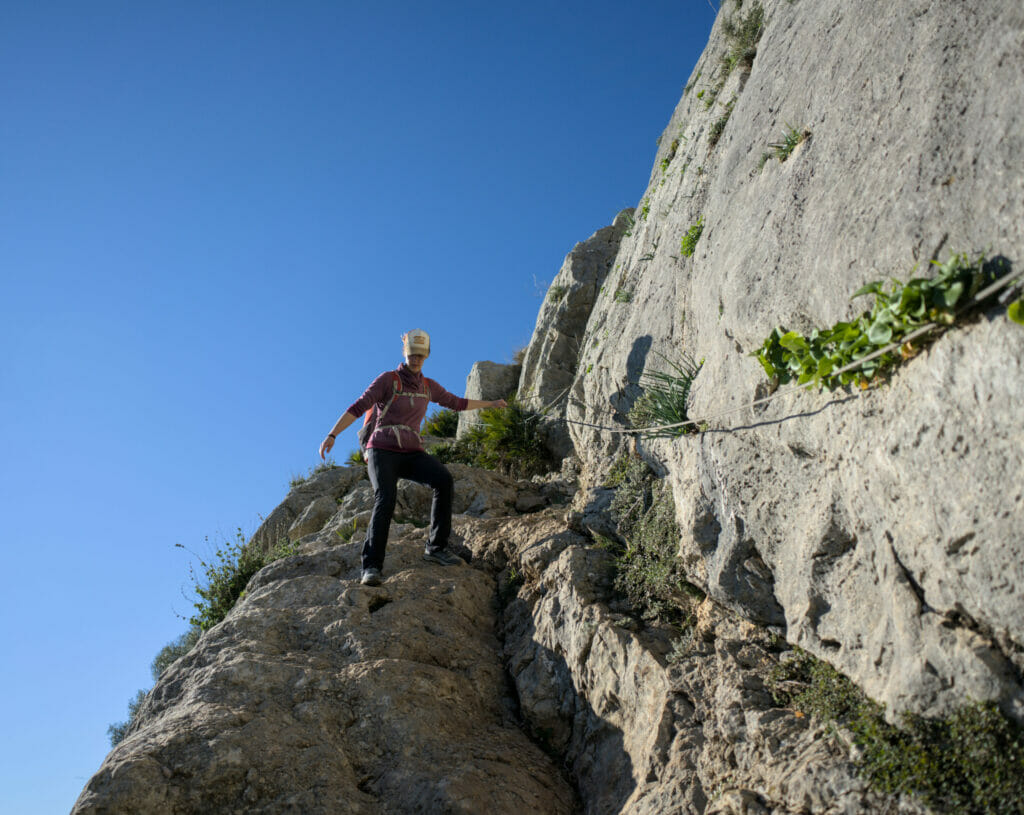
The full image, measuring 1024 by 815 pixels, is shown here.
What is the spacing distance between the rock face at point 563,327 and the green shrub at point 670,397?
3471mm

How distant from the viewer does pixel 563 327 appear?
13250 mm

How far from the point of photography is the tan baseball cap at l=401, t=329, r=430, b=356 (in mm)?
8766

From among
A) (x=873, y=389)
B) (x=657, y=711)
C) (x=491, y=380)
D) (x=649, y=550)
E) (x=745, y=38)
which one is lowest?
(x=657, y=711)

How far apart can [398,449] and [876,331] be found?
17.3 feet

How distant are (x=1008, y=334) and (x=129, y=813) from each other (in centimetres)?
616

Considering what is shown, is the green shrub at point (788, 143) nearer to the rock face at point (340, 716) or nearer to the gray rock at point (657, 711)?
the gray rock at point (657, 711)

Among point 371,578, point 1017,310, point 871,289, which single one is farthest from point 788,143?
point 371,578

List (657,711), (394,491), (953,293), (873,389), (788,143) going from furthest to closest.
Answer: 1. (394,491)
2. (788,143)
3. (657,711)
4. (873,389)
5. (953,293)

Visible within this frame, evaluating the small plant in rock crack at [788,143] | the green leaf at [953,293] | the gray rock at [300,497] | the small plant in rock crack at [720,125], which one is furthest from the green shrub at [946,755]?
the gray rock at [300,497]

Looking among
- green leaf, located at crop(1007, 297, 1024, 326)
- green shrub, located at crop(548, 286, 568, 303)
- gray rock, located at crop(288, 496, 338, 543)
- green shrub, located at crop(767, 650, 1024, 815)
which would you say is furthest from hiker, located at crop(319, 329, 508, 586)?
green leaf, located at crop(1007, 297, 1024, 326)

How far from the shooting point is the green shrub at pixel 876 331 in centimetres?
382

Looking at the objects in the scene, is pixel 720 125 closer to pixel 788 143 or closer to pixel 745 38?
pixel 745 38

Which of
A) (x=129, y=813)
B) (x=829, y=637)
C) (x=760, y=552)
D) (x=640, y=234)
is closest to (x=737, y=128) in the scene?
(x=640, y=234)

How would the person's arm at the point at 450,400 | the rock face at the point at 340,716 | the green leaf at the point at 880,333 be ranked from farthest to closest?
the person's arm at the point at 450,400 < the rock face at the point at 340,716 < the green leaf at the point at 880,333
